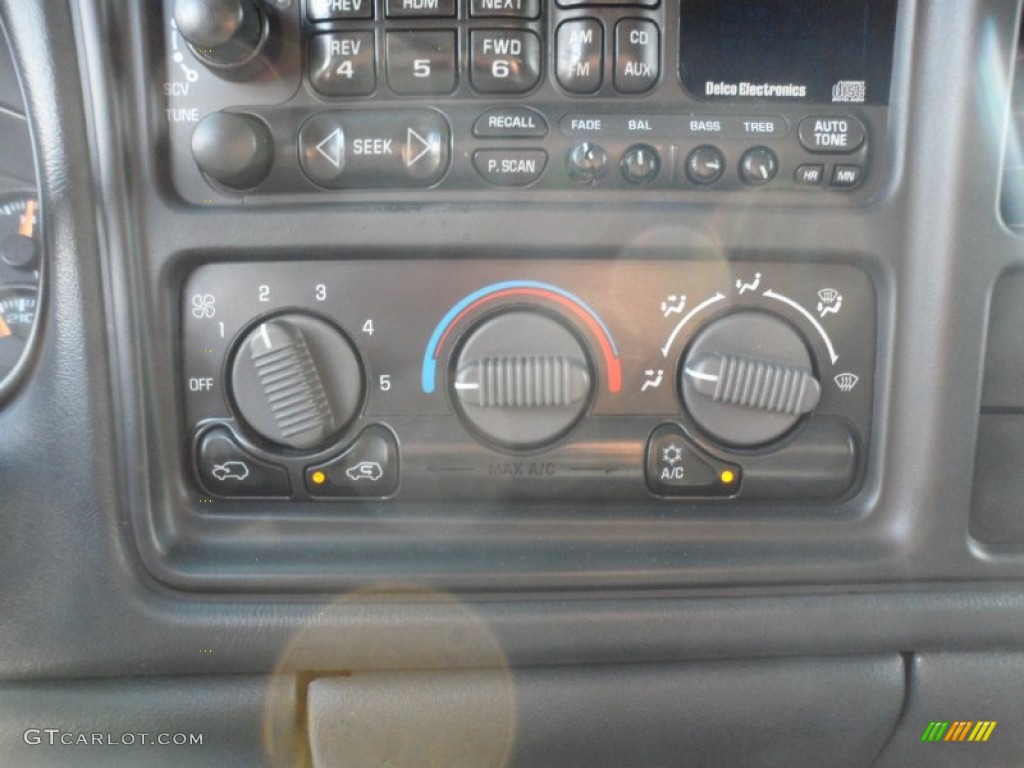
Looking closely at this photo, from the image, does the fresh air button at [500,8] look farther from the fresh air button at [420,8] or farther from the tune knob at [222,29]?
the tune knob at [222,29]

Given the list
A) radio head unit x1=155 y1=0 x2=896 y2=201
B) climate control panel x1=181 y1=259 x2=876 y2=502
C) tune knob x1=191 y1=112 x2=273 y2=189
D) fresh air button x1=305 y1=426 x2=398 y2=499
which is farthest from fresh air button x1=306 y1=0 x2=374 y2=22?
fresh air button x1=305 y1=426 x2=398 y2=499

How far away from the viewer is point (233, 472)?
80cm

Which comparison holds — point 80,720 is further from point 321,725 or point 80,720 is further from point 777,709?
point 777,709

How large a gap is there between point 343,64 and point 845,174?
435 millimetres

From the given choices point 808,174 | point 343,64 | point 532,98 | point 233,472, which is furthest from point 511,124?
point 233,472

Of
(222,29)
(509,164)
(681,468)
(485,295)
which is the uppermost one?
(222,29)

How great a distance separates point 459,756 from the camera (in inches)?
32.1

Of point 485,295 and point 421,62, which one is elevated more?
point 421,62

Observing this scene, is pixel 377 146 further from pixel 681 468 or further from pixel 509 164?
pixel 681 468

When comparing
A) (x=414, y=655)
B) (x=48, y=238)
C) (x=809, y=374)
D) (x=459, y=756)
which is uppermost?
(x=48, y=238)

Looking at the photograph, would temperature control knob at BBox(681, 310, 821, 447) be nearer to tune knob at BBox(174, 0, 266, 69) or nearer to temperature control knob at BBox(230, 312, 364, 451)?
temperature control knob at BBox(230, 312, 364, 451)

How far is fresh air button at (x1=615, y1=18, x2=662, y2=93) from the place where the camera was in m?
0.72

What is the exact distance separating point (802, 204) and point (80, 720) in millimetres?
802

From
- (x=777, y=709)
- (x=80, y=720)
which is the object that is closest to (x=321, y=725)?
(x=80, y=720)
